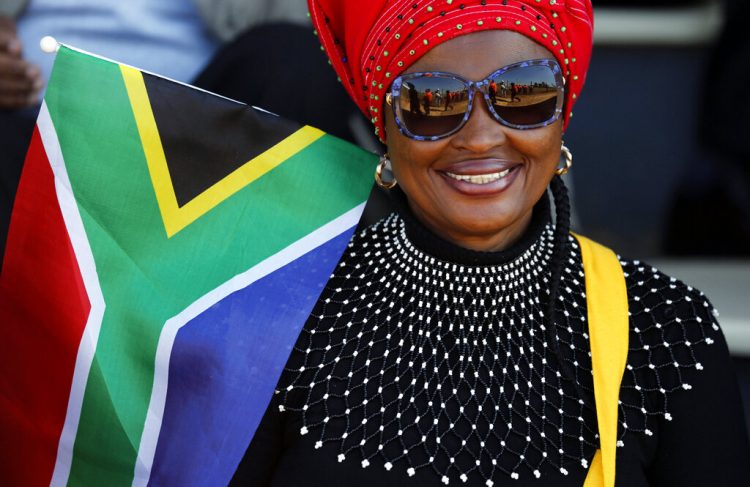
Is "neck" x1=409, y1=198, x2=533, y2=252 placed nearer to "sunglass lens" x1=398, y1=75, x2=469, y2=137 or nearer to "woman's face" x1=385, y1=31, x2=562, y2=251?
"woman's face" x1=385, y1=31, x2=562, y2=251

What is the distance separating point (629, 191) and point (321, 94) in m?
1.78

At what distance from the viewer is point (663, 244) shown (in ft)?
12.7

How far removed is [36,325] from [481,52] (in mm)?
997

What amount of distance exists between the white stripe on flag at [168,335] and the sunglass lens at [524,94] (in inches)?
19.5

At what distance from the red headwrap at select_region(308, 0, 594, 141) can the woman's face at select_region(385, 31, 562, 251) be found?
2 centimetres

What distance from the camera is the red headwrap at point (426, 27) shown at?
6.21ft

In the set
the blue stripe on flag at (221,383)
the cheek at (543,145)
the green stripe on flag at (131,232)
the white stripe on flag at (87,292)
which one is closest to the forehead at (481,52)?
the cheek at (543,145)

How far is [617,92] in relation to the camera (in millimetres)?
4016

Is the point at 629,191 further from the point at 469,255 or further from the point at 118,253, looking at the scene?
the point at 118,253

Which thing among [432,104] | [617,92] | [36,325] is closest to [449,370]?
[432,104]

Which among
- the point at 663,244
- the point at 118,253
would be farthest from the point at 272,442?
the point at 663,244

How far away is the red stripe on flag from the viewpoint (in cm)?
201

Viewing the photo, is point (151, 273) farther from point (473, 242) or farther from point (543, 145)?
point (543, 145)

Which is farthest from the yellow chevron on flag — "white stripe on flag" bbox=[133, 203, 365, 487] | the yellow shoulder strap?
the yellow shoulder strap
